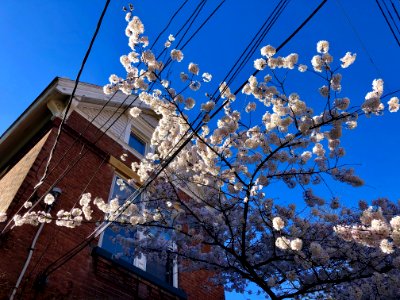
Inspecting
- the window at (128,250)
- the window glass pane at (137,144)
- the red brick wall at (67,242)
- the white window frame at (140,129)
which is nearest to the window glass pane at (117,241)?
the window at (128,250)

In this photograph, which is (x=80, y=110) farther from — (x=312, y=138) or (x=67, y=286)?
(x=312, y=138)

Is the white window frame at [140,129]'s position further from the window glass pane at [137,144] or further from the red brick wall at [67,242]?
the red brick wall at [67,242]

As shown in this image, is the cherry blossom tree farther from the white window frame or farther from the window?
the white window frame

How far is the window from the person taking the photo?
25.3ft

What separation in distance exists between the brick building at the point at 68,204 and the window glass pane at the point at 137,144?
0.32 ft

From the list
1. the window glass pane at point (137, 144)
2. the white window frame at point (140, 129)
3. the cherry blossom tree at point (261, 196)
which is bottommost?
the cherry blossom tree at point (261, 196)

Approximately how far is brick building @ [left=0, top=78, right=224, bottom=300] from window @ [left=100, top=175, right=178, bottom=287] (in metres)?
0.03

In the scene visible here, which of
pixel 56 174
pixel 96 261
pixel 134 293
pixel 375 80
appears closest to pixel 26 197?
pixel 56 174

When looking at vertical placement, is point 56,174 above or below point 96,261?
above

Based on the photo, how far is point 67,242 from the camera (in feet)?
23.3

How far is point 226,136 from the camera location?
5992 millimetres

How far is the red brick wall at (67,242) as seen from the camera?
20.0 feet

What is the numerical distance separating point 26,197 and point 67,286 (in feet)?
6.09

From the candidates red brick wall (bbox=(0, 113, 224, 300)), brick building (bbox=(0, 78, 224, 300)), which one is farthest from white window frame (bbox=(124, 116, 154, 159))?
red brick wall (bbox=(0, 113, 224, 300))
